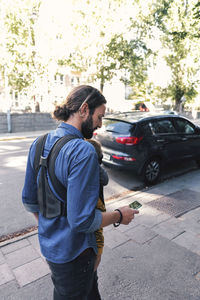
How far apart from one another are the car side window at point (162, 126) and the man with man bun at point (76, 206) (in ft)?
15.1

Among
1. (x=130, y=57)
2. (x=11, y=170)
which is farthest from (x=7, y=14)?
(x=11, y=170)

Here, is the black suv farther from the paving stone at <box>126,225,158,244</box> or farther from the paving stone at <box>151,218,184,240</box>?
the paving stone at <box>126,225,158,244</box>

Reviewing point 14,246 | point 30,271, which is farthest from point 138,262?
point 14,246

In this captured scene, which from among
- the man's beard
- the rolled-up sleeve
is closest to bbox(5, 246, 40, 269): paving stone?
the rolled-up sleeve

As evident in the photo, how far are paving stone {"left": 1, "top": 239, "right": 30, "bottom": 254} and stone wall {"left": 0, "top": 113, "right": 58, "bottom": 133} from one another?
14.6 meters

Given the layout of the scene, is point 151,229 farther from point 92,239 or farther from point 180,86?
point 180,86

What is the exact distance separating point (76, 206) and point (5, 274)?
210cm

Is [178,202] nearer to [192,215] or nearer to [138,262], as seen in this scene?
[192,215]

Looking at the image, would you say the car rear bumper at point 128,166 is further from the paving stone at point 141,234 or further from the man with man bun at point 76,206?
the man with man bun at point 76,206

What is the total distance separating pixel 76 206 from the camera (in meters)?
1.19

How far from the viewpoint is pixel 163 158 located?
239 inches

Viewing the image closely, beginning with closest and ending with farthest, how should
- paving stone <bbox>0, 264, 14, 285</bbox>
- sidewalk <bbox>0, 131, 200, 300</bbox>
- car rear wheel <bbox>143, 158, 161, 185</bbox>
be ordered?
sidewalk <bbox>0, 131, 200, 300</bbox> < paving stone <bbox>0, 264, 14, 285</bbox> < car rear wheel <bbox>143, 158, 161, 185</bbox>

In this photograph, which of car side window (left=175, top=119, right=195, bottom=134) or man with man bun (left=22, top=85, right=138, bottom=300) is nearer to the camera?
man with man bun (left=22, top=85, right=138, bottom=300)

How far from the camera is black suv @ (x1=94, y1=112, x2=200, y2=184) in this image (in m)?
5.55
